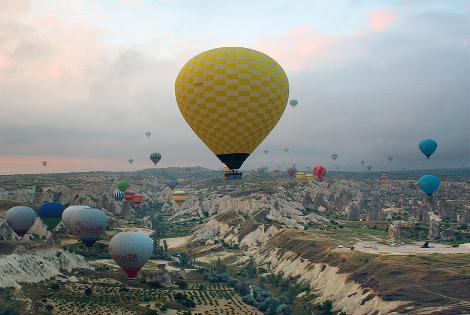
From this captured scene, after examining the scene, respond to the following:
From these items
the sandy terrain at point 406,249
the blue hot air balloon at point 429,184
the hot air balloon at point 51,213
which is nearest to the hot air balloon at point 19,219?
the hot air balloon at point 51,213

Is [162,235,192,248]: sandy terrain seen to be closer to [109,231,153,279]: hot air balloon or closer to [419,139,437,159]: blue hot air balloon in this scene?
[109,231,153,279]: hot air balloon

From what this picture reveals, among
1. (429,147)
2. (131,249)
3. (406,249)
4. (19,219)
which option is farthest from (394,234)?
(19,219)

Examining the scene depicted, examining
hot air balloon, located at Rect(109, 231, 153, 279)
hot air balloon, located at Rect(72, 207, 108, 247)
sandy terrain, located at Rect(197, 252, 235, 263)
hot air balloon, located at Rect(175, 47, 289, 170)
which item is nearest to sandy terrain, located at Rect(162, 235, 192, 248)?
sandy terrain, located at Rect(197, 252, 235, 263)

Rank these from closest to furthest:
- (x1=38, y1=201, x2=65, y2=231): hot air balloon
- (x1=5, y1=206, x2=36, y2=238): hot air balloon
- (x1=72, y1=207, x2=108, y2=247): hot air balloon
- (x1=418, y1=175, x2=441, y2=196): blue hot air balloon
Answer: (x1=72, y1=207, x2=108, y2=247): hot air balloon, (x1=5, y1=206, x2=36, y2=238): hot air balloon, (x1=38, y1=201, x2=65, y2=231): hot air balloon, (x1=418, y1=175, x2=441, y2=196): blue hot air balloon

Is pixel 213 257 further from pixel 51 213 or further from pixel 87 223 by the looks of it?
pixel 87 223

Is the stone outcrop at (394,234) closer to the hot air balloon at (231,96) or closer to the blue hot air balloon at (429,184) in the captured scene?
the blue hot air balloon at (429,184)

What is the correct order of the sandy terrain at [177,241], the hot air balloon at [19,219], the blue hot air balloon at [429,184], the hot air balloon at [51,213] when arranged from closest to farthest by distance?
the hot air balloon at [19,219] < the hot air balloon at [51,213] < the blue hot air balloon at [429,184] < the sandy terrain at [177,241]
